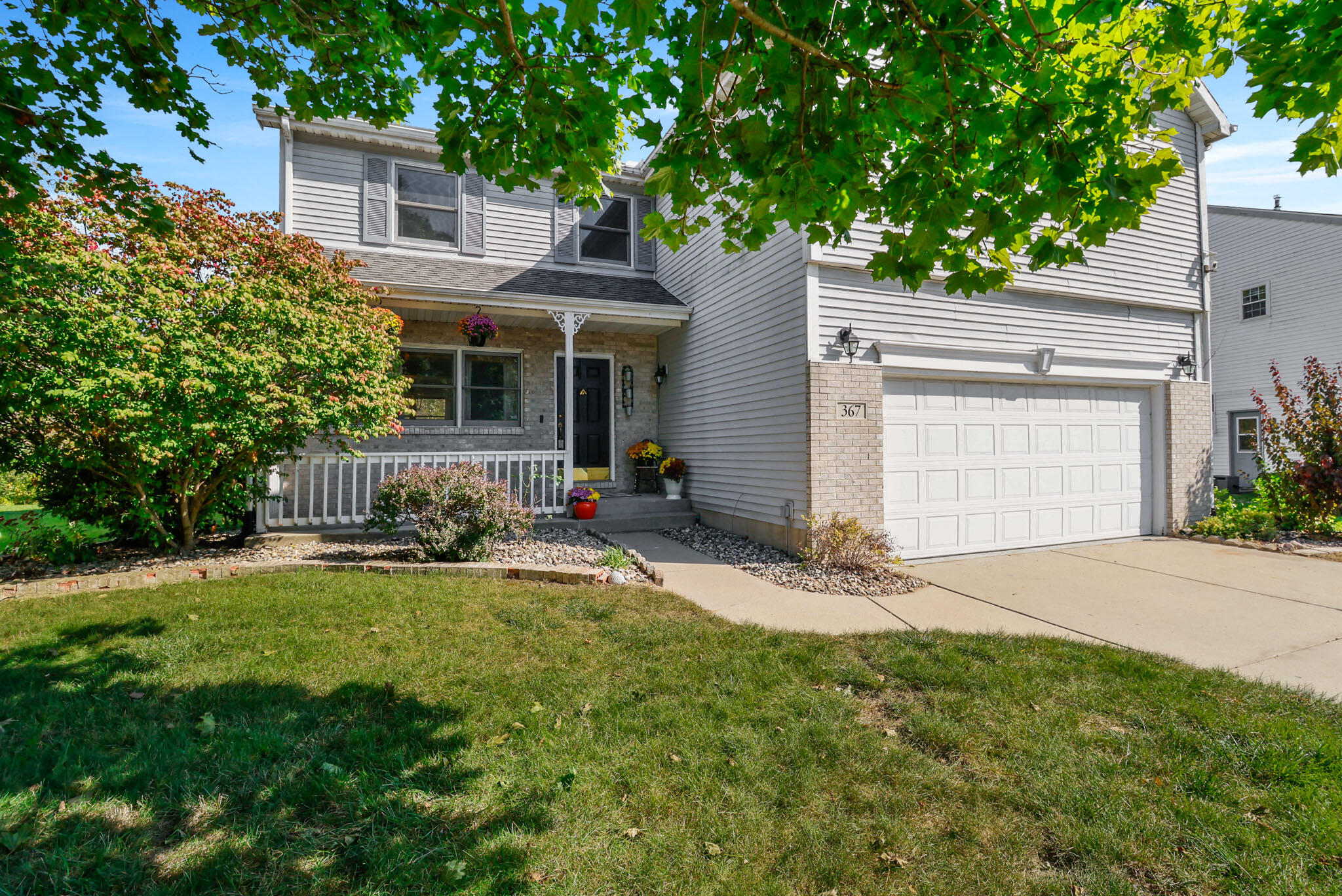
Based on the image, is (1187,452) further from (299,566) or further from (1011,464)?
(299,566)

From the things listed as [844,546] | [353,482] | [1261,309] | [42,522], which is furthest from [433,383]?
[1261,309]

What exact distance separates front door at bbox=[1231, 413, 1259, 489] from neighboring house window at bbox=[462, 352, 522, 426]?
17626 mm

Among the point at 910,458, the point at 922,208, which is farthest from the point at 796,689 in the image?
the point at 910,458

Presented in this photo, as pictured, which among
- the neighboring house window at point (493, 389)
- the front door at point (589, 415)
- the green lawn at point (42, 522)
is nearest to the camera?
the green lawn at point (42, 522)

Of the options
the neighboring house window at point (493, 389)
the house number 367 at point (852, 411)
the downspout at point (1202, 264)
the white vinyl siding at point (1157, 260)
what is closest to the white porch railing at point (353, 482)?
the neighboring house window at point (493, 389)

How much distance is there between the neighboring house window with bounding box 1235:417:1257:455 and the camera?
49.7ft

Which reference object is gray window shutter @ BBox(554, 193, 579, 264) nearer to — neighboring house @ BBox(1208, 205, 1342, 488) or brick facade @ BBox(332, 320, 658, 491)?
brick facade @ BBox(332, 320, 658, 491)

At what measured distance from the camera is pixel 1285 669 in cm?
374

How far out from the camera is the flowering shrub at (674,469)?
9.95m

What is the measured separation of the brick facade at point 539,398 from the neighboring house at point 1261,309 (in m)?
13.3

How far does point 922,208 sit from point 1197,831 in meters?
2.76

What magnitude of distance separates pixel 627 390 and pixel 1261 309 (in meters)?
17.0

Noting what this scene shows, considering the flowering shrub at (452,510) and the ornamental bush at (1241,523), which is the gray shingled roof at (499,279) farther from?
the ornamental bush at (1241,523)

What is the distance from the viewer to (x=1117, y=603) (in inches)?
210
